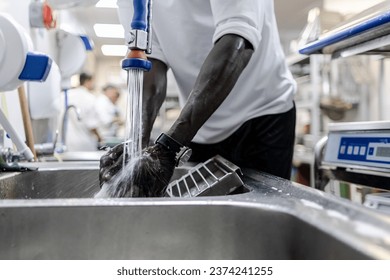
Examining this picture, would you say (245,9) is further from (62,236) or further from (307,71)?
(307,71)

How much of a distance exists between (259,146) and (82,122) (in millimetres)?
2827

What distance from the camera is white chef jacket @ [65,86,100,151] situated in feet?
11.5

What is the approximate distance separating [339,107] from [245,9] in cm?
315

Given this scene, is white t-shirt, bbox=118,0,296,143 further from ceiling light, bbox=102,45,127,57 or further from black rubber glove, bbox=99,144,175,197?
ceiling light, bbox=102,45,127,57

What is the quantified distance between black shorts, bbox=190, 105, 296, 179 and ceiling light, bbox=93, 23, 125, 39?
5572 mm

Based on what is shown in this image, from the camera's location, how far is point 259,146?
1117mm

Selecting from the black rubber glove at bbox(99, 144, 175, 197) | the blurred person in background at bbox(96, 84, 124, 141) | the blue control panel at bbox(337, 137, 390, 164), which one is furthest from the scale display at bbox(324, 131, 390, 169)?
the blurred person in background at bbox(96, 84, 124, 141)

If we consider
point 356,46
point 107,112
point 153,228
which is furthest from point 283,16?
point 153,228

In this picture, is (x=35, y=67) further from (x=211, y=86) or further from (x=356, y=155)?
(x=356, y=155)

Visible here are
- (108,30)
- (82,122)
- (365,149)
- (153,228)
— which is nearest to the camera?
(153,228)

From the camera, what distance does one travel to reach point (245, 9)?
81 cm

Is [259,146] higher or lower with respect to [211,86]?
lower

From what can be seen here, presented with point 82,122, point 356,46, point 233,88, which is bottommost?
point 82,122

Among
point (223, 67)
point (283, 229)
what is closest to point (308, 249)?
point (283, 229)
